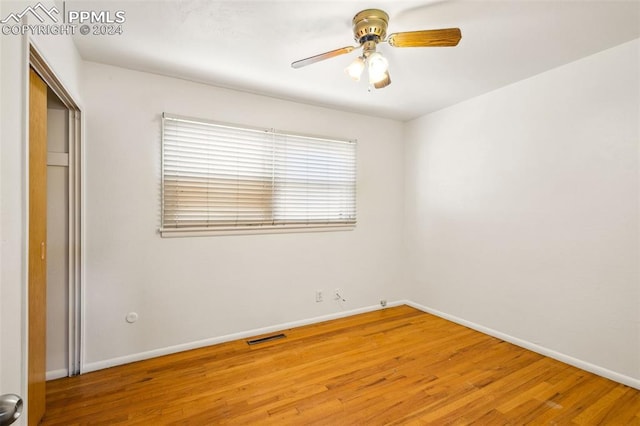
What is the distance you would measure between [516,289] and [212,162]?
3.22 meters

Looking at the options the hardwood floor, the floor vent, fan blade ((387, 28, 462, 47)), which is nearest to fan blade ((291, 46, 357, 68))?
fan blade ((387, 28, 462, 47))

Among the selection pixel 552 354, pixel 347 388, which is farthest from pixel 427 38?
pixel 552 354

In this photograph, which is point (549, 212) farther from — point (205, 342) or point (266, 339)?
point (205, 342)

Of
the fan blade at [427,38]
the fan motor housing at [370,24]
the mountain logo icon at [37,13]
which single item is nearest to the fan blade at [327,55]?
the fan motor housing at [370,24]

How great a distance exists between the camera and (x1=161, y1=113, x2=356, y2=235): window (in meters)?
2.65

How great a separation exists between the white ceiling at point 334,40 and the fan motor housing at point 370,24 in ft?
0.15

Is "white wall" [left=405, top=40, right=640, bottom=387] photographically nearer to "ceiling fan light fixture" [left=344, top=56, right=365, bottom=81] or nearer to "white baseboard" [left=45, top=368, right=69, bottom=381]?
"ceiling fan light fixture" [left=344, top=56, right=365, bottom=81]

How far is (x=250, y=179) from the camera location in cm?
297

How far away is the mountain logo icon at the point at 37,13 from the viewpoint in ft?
3.93

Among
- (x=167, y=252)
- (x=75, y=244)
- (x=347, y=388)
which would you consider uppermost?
(x=75, y=244)

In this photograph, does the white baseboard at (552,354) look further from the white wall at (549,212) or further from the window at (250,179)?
the window at (250,179)

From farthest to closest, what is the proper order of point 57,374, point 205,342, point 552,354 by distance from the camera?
point 205,342
point 552,354
point 57,374

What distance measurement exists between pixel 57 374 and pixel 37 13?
8.14ft

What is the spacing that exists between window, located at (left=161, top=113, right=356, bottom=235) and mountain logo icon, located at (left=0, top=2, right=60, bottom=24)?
97cm
